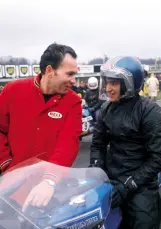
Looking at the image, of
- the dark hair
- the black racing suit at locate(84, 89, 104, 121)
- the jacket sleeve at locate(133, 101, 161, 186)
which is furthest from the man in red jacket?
the black racing suit at locate(84, 89, 104, 121)

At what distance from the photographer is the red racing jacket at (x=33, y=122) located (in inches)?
78.9

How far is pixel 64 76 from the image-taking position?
1957 mm

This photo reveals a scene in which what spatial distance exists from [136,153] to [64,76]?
0.65 metres

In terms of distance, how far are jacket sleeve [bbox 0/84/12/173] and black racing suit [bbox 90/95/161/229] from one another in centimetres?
60

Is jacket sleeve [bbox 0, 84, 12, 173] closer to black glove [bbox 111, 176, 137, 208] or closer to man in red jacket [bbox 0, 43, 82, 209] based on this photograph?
man in red jacket [bbox 0, 43, 82, 209]

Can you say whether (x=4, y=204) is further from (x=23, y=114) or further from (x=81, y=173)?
(x=23, y=114)

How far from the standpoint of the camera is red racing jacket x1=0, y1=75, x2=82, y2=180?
6.57 feet

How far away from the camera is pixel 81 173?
1.58 metres

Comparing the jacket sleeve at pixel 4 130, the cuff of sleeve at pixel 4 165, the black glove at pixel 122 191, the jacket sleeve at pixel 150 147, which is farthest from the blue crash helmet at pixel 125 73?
the cuff of sleeve at pixel 4 165

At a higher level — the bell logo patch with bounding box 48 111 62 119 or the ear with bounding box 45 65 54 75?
the ear with bounding box 45 65 54 75

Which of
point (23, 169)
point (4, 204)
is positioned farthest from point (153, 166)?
point (4, 204)

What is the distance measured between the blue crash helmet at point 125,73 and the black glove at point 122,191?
54 centimetres

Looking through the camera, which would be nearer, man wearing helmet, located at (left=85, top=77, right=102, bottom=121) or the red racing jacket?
the red racing jacket

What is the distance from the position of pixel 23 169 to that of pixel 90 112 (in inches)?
276
